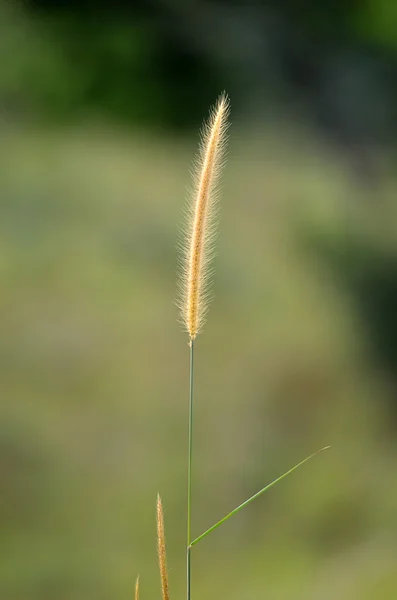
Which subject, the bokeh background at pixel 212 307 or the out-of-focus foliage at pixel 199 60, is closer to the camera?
the bokeh background at pixel 212 307

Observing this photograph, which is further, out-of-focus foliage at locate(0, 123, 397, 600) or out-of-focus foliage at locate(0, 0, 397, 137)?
out-of-focus foliage at locate(0, 0, 397, 137)

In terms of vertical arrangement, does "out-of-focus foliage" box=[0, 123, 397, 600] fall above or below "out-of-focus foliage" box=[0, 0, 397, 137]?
below

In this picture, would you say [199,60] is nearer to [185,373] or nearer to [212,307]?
[212,307]

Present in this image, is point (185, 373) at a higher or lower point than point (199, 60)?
lower

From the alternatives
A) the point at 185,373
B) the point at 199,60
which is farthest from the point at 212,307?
the point at 199,60

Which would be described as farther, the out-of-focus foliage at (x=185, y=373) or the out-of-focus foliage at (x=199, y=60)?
the out-of-focus foliage at (x=199, y=60)

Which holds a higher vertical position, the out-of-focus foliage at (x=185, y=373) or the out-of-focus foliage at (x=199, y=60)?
the out-of-focus foliage at (x=199, y=60)

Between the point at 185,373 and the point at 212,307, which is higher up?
the point at 212,307

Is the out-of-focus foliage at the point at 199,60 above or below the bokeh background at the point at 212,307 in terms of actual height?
above

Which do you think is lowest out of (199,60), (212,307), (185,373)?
(185,373)

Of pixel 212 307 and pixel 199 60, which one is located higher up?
pixel 199 60
